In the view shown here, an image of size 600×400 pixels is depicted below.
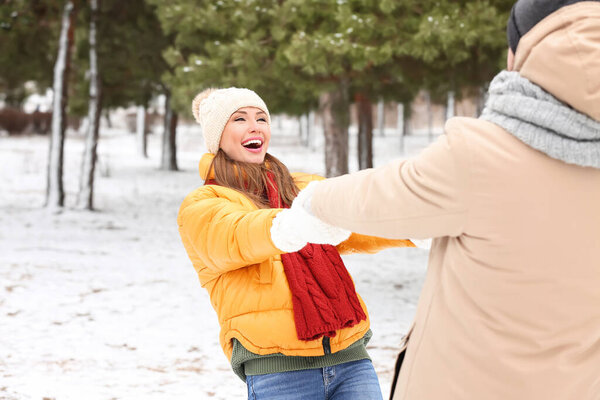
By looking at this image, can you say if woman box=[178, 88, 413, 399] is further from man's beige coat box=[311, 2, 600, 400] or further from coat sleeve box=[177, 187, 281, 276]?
man's beige coat box=[311, 2, 600, 400]

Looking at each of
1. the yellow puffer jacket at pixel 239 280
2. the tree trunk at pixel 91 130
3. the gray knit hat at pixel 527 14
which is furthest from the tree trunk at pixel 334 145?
the gray knit hat at pixel 527 14

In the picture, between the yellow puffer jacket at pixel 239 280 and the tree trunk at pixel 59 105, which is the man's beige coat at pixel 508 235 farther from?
the tree trunk at pixel 59 105

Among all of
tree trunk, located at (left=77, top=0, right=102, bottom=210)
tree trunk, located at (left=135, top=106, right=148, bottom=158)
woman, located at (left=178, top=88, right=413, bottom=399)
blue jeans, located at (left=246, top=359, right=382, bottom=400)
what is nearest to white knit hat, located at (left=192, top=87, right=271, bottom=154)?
woman, located at (left=178, top=88, right=413, bottom=399)

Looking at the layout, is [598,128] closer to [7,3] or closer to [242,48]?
[242,48]

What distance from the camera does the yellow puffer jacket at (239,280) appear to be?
6.37ft

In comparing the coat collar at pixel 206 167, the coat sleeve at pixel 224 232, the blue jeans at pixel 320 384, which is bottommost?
the blue jeans at pixel 320 384

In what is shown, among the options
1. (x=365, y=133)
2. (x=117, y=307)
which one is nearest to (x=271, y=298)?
(x=117, y=307)

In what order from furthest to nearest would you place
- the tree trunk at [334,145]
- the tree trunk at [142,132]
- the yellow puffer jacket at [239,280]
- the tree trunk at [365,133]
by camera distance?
the tree trunk at [142,132], the tree trunk at [365,133], the tree trunk at [334,145], the yellow puffer jacket at [239,280]

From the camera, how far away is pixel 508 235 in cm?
139

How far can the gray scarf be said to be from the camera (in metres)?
1.33

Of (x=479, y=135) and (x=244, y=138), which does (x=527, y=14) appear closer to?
(x=479, y=135)

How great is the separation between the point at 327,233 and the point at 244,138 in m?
0.72

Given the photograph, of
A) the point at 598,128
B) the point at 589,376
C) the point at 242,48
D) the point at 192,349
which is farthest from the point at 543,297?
the point at 242,48

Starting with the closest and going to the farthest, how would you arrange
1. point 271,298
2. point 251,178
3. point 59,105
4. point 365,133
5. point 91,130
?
1. point 271,298
2. point 251,178
3. point 59,105
4. point 91,130
5. point 365,133
